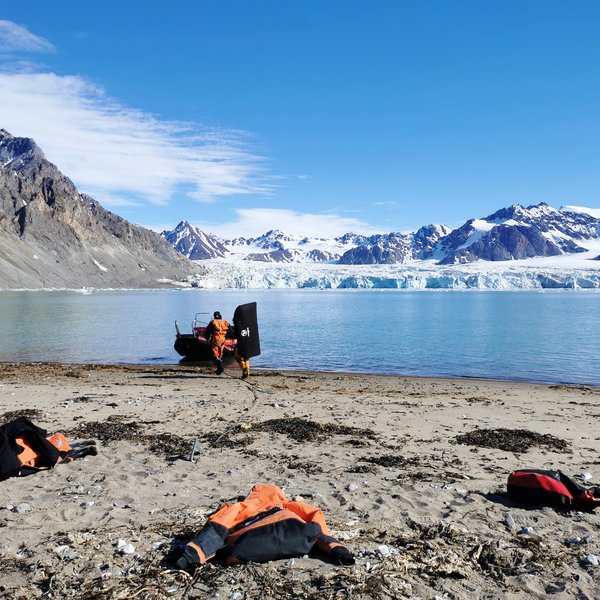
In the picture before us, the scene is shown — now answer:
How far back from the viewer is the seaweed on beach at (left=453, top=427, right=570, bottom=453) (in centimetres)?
967

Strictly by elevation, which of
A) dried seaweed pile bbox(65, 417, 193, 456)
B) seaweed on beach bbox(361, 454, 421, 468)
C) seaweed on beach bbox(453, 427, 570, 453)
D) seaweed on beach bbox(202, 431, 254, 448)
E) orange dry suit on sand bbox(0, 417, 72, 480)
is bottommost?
seaweed on beach bbox(453, 427, 570, 453)

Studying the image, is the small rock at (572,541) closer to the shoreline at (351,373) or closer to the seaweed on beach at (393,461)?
the seaweed on beach at (393,461)

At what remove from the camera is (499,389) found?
62.3 feet

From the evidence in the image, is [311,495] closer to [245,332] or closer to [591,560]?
[591,560]

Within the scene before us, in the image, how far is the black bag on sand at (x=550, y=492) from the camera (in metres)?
6.38

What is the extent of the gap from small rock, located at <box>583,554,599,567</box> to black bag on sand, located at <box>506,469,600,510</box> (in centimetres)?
120

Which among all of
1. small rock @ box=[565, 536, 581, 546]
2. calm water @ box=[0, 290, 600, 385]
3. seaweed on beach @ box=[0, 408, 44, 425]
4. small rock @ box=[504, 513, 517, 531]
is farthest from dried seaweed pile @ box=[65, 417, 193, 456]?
calm water @ box=[0, 290, 600, 385]

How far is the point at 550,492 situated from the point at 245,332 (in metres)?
13.1

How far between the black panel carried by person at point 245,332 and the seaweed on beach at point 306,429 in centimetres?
730

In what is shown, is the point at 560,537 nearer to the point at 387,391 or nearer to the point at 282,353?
the point at 387,391

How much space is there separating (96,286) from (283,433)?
567 feet

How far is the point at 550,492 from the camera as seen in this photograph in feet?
21.1

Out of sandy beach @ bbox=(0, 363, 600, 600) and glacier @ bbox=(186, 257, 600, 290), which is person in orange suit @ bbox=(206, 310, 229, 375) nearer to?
sandy beach @ bbox=(0, 363, 600, 600)

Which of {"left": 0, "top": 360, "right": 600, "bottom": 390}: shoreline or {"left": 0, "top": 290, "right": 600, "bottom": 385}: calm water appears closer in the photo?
{"left": 0, "top": 360, "right": 600, "bottom": 390}: shoreline
